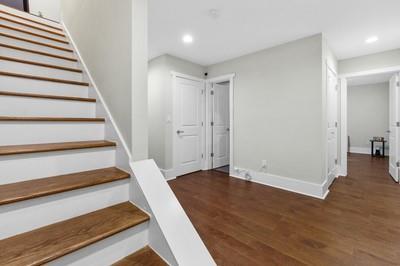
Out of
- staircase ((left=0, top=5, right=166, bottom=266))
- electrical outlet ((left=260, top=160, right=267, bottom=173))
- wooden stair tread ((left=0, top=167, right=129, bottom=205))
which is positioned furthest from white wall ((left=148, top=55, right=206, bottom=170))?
wooden stair tread ((left=0, top=167, right=129, bottom=205))

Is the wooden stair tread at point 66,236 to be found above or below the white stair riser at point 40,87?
below

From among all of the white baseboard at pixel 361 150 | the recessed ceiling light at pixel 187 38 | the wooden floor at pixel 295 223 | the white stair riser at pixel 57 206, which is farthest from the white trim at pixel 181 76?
the white baseboard at pixel 361 150

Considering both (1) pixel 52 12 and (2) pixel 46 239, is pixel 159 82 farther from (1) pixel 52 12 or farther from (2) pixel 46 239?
(2) pixel 46 239

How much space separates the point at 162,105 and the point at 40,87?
216 cm

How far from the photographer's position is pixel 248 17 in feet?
7.66

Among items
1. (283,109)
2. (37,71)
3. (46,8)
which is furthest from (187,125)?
(46,8)

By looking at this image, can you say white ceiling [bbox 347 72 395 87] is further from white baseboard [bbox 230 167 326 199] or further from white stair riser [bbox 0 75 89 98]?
white stair riser [bbox 0 75 89 98]

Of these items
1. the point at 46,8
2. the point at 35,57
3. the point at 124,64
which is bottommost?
the point at 124,64

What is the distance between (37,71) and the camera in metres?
1.74

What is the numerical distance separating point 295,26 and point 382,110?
566 centimetres

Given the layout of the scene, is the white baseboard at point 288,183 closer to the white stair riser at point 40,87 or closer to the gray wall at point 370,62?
the gray wall at point 370,62

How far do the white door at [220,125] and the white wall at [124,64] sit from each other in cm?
296

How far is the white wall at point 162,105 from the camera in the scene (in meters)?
3.60

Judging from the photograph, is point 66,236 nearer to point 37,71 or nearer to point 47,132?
point 47,132
